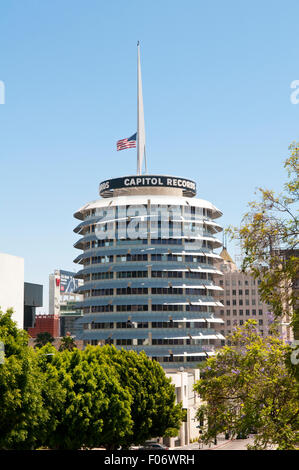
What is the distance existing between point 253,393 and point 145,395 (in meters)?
44.1

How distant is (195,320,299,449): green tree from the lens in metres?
26.9

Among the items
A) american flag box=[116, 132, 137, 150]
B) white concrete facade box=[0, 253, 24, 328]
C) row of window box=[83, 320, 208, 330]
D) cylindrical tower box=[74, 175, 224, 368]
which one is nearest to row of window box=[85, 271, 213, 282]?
cylindrical tower box=[74, 175, 224, 368]

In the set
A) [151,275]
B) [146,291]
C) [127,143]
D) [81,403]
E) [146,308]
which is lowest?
[81,403]

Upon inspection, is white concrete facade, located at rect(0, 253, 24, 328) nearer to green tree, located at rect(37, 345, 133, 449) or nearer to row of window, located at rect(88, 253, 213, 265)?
green tree, located at rect(37, 345, 133, 449)

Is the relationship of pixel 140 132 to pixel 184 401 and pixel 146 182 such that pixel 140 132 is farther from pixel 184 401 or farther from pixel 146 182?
pixel 184 401

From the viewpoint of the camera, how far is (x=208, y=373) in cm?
3478

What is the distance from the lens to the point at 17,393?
1711 inches

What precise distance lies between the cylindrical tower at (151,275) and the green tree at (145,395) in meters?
76.0

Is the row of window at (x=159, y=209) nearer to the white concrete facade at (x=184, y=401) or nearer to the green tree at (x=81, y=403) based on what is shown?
the white concrete facade at (x=184, y=401)

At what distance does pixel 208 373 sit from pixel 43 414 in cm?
1913

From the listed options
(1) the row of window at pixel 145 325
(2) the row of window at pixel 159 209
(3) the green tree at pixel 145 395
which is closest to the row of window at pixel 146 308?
(1) the row of window at pixel 145 325

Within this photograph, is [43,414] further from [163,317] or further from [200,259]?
[200,259]

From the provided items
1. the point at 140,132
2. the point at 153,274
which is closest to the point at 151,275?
the point at 153,274
